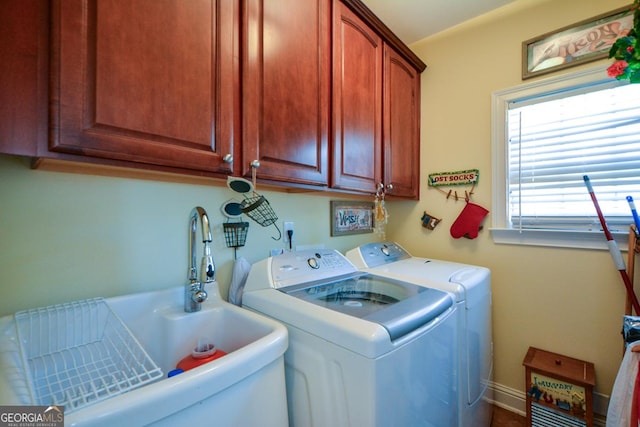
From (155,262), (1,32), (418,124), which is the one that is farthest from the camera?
(418,124)

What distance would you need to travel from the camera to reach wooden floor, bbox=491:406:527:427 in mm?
1636

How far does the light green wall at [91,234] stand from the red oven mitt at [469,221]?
1.56 metres

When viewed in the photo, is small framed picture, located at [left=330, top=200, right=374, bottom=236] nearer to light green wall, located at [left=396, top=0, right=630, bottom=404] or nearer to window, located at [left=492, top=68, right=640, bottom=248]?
light green wall, located at [left=396, top=0, right=630, bottom=404]

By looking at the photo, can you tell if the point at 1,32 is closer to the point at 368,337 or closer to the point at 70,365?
the point at 70,365

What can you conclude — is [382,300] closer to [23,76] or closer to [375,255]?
[375,255]

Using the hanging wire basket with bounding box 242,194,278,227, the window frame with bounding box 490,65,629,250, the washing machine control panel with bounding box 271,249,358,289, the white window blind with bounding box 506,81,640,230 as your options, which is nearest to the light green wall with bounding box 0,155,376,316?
the hanging wire basket with bounding box 242,194,278,227

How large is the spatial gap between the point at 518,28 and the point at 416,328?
202 centimetres

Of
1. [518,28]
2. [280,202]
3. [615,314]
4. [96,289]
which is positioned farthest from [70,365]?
[518,28]

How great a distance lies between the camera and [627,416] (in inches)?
42.7

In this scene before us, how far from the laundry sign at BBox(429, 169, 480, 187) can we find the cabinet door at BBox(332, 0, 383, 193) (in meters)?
0.63

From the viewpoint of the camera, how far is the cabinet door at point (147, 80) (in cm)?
64

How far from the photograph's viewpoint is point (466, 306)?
124 cm

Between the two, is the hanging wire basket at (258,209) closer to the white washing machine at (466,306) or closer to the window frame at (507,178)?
the white washing machine at (466,306)

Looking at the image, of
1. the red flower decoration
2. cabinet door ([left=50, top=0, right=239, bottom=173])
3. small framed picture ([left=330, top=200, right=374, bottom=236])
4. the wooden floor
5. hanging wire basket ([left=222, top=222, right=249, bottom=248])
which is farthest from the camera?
small framed picture ([left=330, top=200, right=374, bottom=236])
